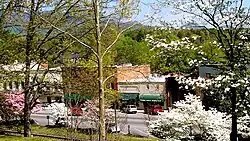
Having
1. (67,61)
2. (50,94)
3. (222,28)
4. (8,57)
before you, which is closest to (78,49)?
(67,61)

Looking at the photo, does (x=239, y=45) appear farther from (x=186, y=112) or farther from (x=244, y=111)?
(x=186, y=112)

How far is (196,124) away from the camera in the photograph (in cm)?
1508

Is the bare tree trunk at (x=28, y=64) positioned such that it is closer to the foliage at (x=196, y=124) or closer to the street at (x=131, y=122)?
the street at (x=131, y=122)

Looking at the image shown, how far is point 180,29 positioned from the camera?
14578 mm

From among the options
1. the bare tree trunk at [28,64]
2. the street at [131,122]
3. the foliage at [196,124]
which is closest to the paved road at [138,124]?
the street at [131,122]

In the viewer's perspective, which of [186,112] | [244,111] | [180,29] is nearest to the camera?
[244,111]

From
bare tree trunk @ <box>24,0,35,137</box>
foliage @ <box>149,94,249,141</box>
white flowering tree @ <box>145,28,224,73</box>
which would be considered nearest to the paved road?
bare tree trunk @ <box>24,0,35,137</box>

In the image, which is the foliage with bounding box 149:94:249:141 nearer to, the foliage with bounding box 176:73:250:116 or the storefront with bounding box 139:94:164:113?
the foliage with bounding box 176:73:250:116

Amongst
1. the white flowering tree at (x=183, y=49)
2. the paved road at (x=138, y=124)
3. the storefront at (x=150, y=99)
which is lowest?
the paved road at (x=138, y=124)

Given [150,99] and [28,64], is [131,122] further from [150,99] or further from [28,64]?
[28,64]

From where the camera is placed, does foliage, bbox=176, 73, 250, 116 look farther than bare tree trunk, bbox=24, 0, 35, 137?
No

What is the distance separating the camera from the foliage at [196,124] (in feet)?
49.0

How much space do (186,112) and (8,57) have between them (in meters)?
6.18

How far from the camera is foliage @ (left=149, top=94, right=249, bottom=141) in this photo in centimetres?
1495
